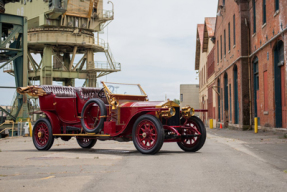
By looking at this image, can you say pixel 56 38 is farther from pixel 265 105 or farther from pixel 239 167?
pixel 239 167

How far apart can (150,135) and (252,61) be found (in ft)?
66.6

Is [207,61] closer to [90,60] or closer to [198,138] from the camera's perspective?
[90,60]

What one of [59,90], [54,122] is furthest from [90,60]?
[54,122]

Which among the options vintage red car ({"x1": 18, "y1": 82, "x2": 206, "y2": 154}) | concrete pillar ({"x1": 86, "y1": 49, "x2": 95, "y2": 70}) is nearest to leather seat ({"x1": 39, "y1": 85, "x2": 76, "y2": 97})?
vintage red car ({"x1": 18, "y1": 82, "x2": 206, "y2": 154})

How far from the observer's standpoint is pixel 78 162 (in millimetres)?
9000

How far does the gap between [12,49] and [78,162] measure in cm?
2327

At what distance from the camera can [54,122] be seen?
12938mm

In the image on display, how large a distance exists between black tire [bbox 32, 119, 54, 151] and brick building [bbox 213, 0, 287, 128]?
41.3ft

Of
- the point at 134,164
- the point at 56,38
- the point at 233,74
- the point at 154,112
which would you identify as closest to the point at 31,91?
the point at 154,112

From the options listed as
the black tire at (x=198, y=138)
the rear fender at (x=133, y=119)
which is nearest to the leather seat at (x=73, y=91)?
the rear fender at (x=133, y=119)

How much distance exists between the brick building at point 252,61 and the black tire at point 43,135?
12.6 metres

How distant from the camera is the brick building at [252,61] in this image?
22.3m

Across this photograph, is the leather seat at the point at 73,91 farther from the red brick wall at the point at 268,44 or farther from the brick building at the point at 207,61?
the brick building at the point at 207,61

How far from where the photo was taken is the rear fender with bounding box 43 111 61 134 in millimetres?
12898
